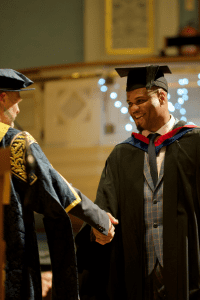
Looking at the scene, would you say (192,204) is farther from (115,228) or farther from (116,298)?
(116,298)

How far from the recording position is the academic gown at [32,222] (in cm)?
190

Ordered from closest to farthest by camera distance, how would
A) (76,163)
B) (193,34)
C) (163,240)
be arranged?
(163,240)
(76,163)
(193,34)

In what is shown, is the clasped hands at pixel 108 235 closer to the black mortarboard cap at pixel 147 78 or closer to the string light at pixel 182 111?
the black mortarboard cap at pixel 147 78

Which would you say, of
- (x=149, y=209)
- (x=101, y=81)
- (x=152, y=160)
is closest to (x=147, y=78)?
(x=152, y=160)

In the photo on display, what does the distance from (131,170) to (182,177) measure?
34 cm

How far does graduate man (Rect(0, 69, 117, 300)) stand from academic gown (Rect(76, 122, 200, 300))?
15.5 inches

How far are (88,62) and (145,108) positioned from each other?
12.9ft

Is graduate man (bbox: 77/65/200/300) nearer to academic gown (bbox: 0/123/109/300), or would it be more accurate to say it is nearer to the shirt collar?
the shirt collar

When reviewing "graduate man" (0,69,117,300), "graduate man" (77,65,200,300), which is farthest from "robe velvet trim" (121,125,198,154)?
"graduate man" (0,69,117,300)

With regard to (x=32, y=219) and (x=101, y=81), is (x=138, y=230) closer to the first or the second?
(x=32, y=219)

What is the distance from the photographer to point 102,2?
25.7 ft

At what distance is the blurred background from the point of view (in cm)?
593

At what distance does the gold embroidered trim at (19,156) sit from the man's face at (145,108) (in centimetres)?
75

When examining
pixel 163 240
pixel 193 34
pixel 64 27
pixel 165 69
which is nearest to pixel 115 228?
pixel 163 240
